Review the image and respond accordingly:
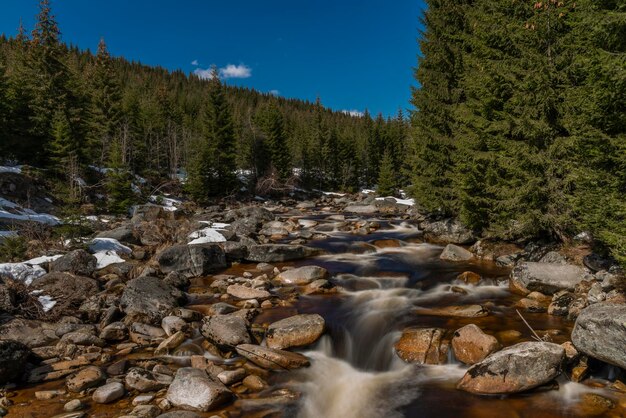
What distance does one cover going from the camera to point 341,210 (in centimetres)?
4069

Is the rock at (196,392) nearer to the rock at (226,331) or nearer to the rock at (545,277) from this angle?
the rock at (226,331)

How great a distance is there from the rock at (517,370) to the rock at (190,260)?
10793mm

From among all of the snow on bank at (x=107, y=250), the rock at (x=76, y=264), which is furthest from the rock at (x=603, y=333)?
the snow on bank at (x=107, y=250)

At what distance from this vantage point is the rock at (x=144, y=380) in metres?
6.84

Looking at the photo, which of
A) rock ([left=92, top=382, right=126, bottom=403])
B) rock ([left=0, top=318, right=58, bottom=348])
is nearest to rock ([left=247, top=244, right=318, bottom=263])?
rock ([left=0, top=318, right=58, bottom=348])

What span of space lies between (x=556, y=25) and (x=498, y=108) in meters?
→ 3.39

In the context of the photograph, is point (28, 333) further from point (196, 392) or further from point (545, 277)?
point (545, 277)

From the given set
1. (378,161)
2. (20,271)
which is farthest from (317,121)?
(20,271)

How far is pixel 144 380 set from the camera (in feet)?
22.8

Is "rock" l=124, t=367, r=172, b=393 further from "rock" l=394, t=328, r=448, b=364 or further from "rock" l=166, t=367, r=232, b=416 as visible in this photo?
"rock" l=394, t=328, r=448, b=364

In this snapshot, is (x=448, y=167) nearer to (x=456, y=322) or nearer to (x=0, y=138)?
(x=456, y=322)

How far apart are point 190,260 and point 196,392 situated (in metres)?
8.75

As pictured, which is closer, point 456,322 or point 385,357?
point 385,357

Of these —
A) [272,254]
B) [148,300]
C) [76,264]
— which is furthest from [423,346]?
[76,264]
